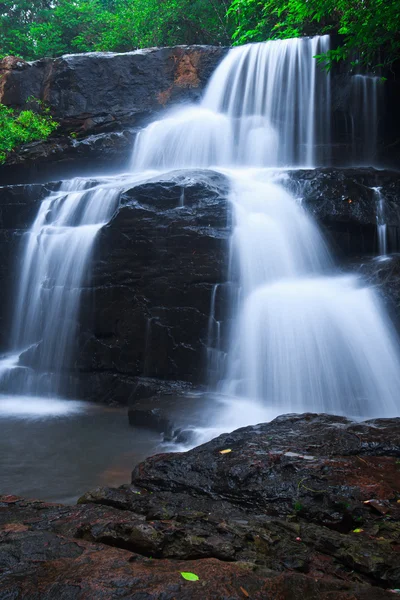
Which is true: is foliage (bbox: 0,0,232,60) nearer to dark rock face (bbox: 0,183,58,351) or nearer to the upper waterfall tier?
the upper waterfall tier

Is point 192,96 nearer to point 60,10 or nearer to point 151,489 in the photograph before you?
point 60,10

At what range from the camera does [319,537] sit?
2.52 m

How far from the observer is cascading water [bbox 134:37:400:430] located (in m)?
6.61

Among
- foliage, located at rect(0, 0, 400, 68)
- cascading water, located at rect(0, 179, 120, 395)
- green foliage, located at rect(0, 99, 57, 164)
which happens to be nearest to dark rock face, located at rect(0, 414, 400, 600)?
cascading water, located at rect(0, 179, 120, 395)

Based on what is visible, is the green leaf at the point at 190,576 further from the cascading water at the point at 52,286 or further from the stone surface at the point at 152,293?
the cascading water at the point at 52,286

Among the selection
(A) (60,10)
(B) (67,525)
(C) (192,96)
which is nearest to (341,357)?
(B) (67,525)

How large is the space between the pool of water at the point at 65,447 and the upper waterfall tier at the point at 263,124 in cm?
727

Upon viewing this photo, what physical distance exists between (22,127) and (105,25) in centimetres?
1106

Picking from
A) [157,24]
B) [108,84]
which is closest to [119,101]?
[108,84]

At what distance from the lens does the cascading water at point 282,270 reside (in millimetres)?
6609

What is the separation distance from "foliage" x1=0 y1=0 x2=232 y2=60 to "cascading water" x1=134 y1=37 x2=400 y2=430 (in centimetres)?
649

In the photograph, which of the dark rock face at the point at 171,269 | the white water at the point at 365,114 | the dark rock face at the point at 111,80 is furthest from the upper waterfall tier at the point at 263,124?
the dark rock face at the point at 171,269

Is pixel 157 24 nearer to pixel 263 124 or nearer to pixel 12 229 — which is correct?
pixel 263 124

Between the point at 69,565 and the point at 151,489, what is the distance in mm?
1654
